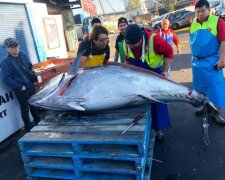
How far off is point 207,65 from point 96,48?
68.8 inches

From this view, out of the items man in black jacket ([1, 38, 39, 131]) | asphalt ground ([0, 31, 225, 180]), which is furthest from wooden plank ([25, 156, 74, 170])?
man in black jacket ([1, 38, 39, 131])

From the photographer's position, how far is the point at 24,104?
4.68m

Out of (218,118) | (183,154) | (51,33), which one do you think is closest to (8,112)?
(183,154)

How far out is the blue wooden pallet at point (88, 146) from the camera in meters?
2.64

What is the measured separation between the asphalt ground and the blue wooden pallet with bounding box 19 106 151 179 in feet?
2.65

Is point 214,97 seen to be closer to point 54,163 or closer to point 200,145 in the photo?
point 200,145

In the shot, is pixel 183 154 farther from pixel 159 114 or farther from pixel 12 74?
pixel 12 74

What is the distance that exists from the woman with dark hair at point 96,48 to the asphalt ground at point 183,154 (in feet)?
5.12

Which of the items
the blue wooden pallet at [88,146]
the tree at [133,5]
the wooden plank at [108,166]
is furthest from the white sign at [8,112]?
the tree at [133,5]

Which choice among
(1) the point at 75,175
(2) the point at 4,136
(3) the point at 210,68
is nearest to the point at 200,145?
(3) the point at 210,68

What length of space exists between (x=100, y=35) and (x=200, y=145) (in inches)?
83.7

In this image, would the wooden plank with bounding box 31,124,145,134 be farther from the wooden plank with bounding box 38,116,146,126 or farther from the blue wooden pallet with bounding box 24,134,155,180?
the blue wooden pallet with bounding box 24,134,155,180

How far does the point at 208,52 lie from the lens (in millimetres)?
4086

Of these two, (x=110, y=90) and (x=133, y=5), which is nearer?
(x=110, y=90)
